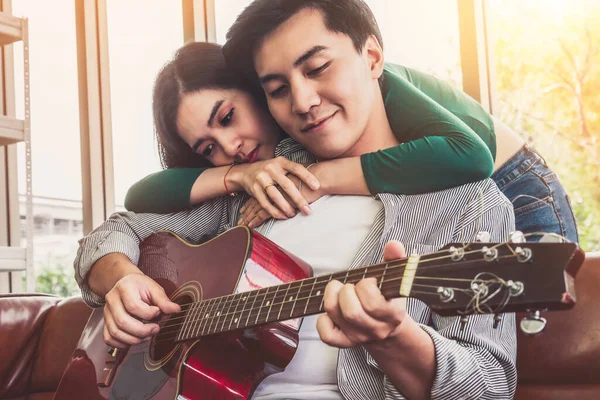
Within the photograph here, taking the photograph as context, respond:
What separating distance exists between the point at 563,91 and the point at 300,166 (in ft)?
4.15

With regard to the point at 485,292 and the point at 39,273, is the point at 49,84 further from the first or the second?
the point at 485,292

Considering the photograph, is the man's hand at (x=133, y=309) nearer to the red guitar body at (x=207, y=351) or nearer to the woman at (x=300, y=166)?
the red guitar body at (x=207, y=351)

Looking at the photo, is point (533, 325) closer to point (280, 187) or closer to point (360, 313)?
point (360, 313)

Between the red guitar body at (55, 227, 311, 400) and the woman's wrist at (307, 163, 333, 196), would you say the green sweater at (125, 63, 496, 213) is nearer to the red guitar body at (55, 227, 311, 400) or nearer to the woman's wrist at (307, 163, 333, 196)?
the woman's wrist at (307, 163, 333, 196)

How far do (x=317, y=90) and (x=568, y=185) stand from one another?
50.8 inches

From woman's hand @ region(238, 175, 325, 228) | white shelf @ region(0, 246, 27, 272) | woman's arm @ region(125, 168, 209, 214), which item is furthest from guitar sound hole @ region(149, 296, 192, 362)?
white shelf @ region(0, 246, 27, 272)

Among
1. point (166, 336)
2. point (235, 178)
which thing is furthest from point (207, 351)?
point (235, 178)

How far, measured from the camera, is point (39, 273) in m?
3.28

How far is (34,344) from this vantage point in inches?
80.4

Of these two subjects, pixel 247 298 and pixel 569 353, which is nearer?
pixel 247 298

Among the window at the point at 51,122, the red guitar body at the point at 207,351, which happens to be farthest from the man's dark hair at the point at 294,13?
the window at the point at 51,122

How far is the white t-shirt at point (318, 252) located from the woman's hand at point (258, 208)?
0.08 ft

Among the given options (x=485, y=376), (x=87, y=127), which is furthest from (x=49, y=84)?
(x=485, y=376)

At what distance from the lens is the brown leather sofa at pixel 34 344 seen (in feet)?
6.51
